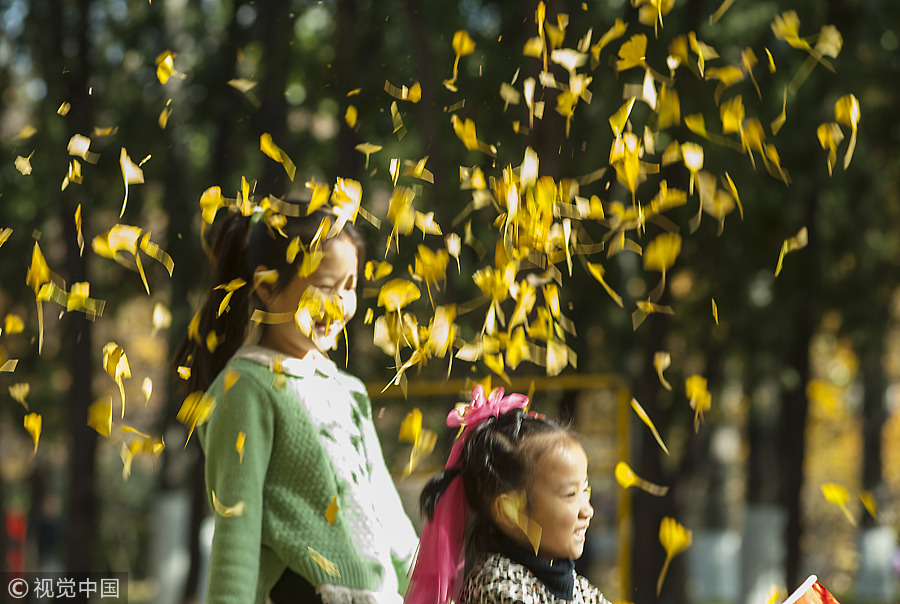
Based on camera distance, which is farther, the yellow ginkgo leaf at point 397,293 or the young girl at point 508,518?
the yellow ginkgo leaf at point 397,293

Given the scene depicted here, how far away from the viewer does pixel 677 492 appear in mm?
9766

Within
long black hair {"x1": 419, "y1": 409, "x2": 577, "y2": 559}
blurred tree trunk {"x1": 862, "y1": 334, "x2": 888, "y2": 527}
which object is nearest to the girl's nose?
long black hair {"x1": 419, "y1": 409, "x2": 577, "y2": 559}

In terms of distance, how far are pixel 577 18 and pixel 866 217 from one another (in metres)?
3.58

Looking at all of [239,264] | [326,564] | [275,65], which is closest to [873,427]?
[275,65]

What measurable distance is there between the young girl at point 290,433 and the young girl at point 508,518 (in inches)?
3.3

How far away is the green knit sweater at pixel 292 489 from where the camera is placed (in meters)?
1.77

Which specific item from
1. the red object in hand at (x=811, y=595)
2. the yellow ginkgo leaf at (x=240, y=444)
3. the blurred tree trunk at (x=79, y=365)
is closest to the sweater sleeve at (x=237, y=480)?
the yellow ginkgo leaf at (x=240, y=444)

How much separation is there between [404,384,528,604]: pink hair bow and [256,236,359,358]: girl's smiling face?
31 cm

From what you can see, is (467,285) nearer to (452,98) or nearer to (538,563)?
(452,98)

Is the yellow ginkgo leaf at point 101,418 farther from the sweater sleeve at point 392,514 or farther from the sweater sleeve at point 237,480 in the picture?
the sweater sleeve at point 392,514

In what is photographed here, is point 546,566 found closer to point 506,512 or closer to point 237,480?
point 506,512

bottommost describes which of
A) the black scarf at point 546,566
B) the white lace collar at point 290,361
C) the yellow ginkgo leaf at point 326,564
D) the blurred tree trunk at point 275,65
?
the blurred tree trunk at point 275,65

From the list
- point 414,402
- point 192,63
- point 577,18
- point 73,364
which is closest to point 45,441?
point 73,364

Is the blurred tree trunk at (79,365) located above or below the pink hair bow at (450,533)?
below
